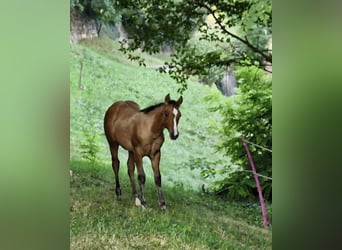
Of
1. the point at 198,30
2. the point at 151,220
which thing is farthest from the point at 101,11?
the point at 151,220

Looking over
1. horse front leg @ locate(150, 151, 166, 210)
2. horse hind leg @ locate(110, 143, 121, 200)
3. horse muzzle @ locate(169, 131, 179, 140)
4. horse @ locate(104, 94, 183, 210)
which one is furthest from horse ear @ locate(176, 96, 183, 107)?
horse hind leg @ locate(110, 143, 121, 200)

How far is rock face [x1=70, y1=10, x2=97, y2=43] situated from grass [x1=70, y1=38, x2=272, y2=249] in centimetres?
4

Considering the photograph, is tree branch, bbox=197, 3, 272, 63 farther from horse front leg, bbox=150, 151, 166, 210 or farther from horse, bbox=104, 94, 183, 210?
horse front leg, bbox=150, 151, 166, 210

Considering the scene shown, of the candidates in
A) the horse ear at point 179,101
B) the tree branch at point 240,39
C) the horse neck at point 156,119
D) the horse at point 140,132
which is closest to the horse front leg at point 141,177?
the horse at point 140,132

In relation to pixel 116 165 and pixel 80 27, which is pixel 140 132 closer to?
pixel 116 165

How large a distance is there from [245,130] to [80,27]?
0.94m

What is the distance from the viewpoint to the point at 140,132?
244cm

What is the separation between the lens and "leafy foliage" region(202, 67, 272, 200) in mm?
A: 2438

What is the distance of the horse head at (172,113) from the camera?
2.40 meters
